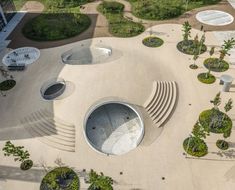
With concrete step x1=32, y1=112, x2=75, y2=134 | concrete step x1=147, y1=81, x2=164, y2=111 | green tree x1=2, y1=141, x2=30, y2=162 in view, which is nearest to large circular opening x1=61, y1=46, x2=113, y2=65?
concrete step x1=147, y1=81, x2=164, y2=111

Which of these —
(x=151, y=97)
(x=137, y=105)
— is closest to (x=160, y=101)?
(x=151, y=97)

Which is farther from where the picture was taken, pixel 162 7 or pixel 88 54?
pixel 162 7

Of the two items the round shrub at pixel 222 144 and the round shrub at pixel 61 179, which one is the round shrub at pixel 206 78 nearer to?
the round shrub at pixel 222 144

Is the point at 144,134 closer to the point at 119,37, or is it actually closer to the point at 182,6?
the point at 119,37

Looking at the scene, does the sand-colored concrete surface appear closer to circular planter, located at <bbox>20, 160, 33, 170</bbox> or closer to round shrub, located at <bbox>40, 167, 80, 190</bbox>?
circular planter, located at <bbox>20, 160, 33, 170</bbox>

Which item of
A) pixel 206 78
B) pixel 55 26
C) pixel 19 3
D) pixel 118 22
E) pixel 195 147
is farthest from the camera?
pixel 19 3

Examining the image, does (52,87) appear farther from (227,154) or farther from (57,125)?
(227,154)

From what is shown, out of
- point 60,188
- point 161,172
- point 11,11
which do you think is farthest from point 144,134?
point 11,11
